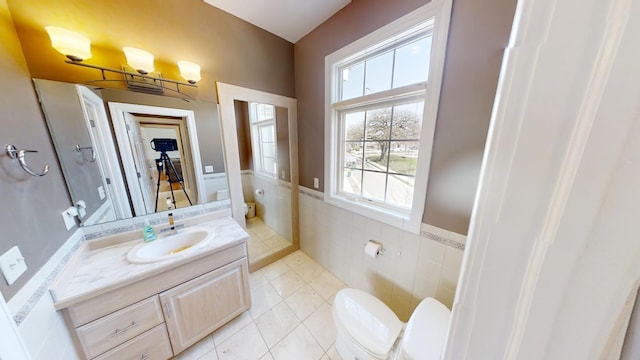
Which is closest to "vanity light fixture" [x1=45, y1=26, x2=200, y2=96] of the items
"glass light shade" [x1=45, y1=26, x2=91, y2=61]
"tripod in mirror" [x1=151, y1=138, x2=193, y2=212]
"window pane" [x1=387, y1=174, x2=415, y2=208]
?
"glass light shade" [x1=45, y1=26, x2=91, y2=61]

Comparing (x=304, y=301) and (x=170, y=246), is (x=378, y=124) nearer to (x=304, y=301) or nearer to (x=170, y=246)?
Answer: (x=304, y=301)

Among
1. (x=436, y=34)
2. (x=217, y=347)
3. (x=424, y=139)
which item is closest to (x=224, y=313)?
(x=217, y=347)

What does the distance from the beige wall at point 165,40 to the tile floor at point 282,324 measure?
1781mm

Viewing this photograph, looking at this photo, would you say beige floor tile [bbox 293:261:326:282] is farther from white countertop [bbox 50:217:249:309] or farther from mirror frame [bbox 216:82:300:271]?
white countertop [bbox 50:217:249:309]

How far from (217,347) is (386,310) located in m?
1.18

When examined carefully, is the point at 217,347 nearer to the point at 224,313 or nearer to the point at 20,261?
the point at 224,313

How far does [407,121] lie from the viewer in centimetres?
130

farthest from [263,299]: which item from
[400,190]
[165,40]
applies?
[165,40]

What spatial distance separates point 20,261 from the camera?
0.72m

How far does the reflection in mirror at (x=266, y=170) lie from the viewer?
2109mm

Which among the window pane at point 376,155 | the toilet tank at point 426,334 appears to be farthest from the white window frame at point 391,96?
the toilet tank at point 426,334

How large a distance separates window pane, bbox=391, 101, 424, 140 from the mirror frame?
1.05 m

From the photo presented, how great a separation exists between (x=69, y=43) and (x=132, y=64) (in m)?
0.24

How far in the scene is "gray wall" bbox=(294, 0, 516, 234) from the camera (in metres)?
0.90
